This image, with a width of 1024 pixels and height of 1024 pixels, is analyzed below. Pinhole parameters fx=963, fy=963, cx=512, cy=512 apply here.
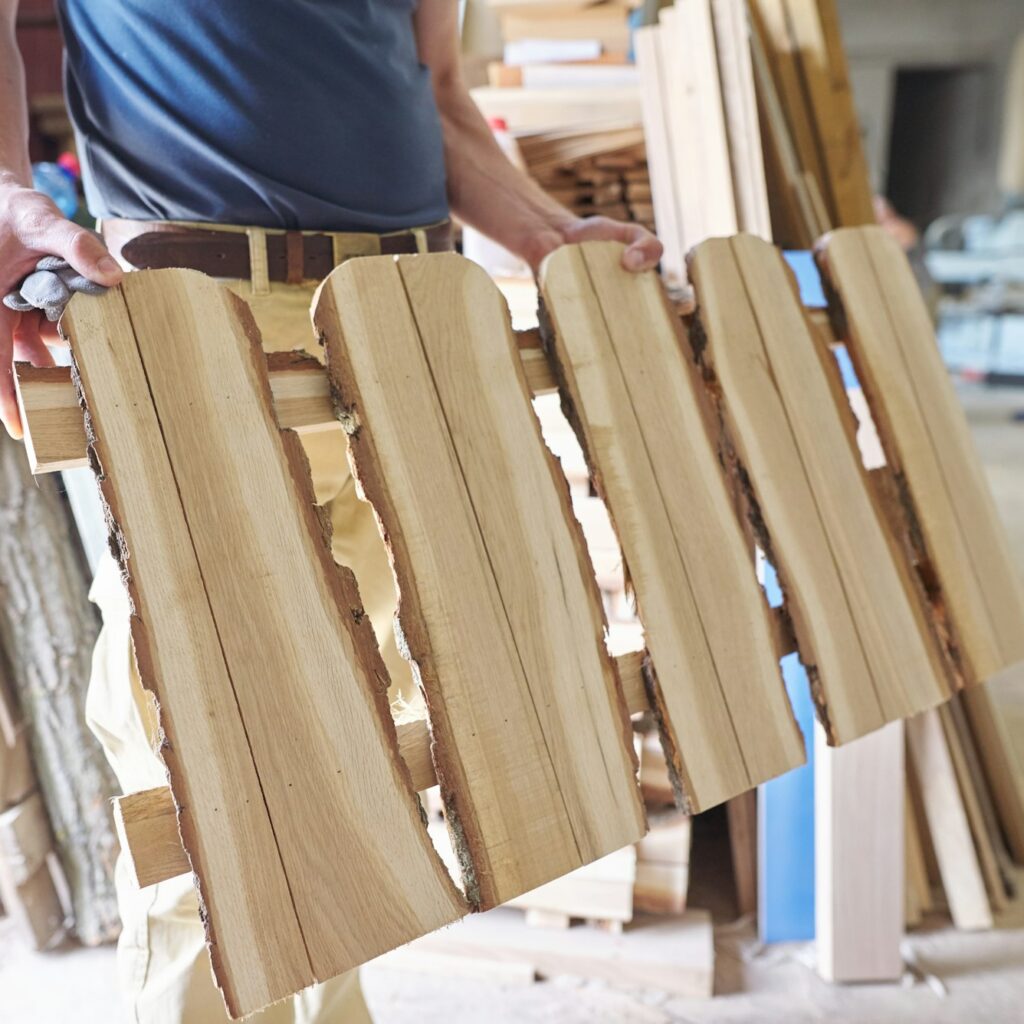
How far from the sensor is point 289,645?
88 centimetres

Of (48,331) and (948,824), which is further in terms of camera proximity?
(948,824)

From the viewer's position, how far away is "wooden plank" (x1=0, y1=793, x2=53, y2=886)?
2.17 metres

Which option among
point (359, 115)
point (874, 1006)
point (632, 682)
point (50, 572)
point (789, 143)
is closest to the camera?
point (632, 682)

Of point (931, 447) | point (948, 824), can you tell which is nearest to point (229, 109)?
point (931, 447)

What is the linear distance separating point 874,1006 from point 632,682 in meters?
1.42

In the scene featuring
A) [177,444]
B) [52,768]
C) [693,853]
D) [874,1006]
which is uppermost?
[177,444]

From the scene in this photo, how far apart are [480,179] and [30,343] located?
32.6 inches

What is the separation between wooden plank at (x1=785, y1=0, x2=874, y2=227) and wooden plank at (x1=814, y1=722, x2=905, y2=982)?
1.37m

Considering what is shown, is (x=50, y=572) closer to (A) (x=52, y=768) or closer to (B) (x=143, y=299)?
(A) (x=52, y=768)

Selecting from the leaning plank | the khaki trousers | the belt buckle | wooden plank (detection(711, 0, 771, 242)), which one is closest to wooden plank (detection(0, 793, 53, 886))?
the khaki trousers

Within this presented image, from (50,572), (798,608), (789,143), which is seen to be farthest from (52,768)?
(789,143)

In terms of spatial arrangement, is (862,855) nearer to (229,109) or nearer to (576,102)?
(229,109)

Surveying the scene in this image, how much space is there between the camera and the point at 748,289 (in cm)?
124

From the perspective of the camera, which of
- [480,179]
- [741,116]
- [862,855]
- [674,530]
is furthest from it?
[741,116]
